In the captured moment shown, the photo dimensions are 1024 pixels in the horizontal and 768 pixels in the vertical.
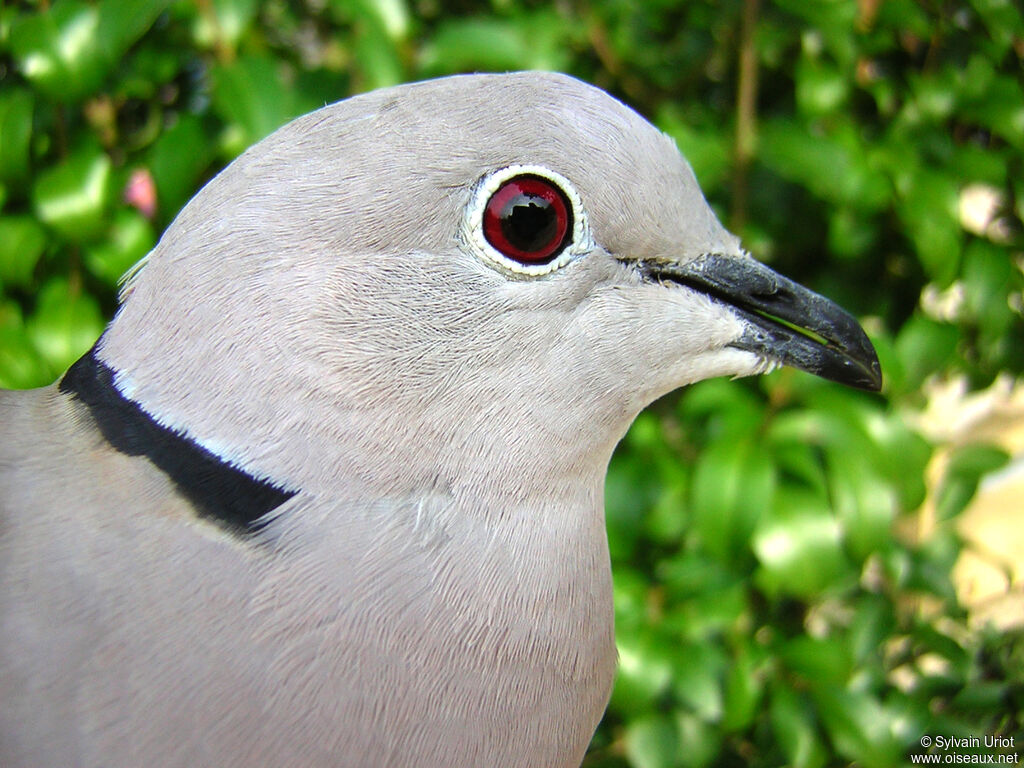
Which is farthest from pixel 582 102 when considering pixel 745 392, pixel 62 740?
pixel 745 392

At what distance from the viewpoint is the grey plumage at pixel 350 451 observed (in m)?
0.83

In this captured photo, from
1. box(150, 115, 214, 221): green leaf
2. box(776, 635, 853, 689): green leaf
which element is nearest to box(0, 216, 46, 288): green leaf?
box(150, 115, 214, 221): green leaf

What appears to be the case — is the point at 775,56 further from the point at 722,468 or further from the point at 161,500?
the point at 161,500

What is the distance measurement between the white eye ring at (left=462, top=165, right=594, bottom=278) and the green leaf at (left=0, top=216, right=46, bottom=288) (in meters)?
1.30

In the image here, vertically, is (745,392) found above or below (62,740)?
above

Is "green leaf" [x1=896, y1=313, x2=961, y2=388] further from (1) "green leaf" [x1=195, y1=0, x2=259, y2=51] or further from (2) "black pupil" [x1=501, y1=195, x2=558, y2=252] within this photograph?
(1) "green leaf" [x1=195, y1=0, x2=259, y2=51]

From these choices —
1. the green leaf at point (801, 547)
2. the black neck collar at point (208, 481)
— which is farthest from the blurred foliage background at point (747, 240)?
the black neck collar at point (208, 481)

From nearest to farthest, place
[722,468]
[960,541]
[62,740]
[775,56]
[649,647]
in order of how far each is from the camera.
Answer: [62,740] < [722,468] < [649,647] < [775,56] < [960,541]

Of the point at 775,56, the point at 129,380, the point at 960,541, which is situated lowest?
the point at 960,541

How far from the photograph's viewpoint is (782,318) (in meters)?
1.04

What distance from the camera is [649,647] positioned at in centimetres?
189

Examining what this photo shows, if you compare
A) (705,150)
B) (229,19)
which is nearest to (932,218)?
(705,150)

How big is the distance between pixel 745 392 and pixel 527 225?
126 cm

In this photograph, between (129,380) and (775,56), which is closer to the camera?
(129,380)
